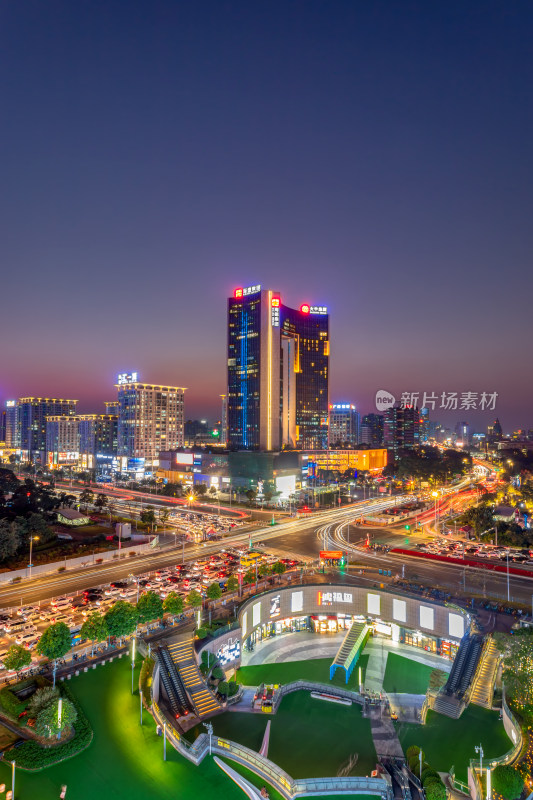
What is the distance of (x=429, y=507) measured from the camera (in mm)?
94688

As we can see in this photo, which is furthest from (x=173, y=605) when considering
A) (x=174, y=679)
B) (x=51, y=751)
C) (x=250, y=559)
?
(x=250, y=559)

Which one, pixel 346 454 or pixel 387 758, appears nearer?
pixel 387 758

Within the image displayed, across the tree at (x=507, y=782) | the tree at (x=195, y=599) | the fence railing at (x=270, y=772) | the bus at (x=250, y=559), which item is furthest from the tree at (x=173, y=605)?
the tree at (x=507, y=782)

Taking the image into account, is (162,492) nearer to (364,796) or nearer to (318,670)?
(318,670)

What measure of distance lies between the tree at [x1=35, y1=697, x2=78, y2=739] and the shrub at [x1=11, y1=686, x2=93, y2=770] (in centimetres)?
61

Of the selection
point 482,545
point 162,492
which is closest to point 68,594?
point 482,545

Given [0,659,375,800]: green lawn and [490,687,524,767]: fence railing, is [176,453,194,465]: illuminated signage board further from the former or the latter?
[490,687,524,767]: fence railing

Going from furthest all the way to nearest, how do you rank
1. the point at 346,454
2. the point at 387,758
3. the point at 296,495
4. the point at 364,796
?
1. the point at 346,454
2. the point at 296,495
3. the point at 387,758
4. the point at 364,796

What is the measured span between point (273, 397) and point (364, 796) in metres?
112

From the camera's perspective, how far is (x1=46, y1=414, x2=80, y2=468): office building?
194 m

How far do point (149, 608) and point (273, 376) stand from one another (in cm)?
10090

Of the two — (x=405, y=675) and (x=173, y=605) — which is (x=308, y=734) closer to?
(x=405, y=675)

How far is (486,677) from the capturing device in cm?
A: 2983

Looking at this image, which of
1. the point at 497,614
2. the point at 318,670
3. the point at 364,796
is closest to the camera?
the point at 364,796
